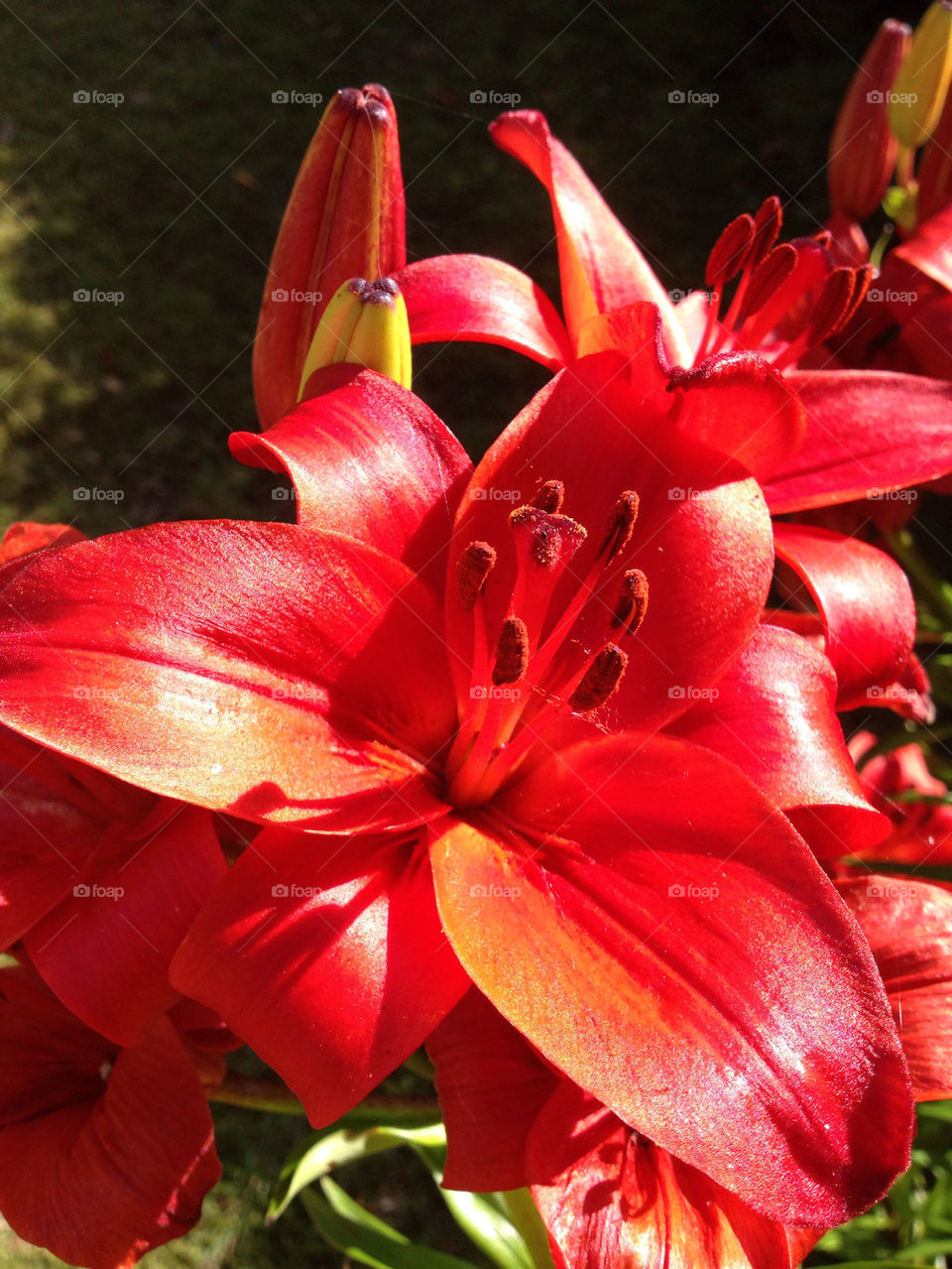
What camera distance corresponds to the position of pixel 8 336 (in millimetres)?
2412

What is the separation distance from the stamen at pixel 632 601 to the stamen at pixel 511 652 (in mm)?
54

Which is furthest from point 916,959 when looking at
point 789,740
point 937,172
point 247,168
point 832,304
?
point 247,168

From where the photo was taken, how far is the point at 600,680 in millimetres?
562

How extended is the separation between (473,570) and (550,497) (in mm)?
57

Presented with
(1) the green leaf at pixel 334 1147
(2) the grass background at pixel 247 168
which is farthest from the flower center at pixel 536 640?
(2) the grass background at pixel 247 168

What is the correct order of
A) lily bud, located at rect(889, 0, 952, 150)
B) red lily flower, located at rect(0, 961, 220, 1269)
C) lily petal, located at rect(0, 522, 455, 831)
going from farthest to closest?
lily bud, located at rect(889, 0, 952, 150), red lily flower, located at rect(0, 961, 220, 1269), lily petal, located at rect(0, 522, 455, 831)

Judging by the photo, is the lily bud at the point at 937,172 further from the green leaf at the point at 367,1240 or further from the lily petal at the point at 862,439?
the green leaf at the point at 367,1240

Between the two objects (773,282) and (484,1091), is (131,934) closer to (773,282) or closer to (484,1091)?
(484,1091)

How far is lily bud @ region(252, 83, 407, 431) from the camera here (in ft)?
2.29

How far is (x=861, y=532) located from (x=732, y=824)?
1.77ft

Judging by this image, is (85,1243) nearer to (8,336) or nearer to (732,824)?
(732,824)

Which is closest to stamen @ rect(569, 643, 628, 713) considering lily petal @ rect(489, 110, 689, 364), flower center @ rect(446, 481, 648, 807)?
flower center @ rect(446, 481, 648, 807)

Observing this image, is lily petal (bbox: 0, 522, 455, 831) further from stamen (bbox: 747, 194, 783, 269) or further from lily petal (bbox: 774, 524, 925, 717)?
stamen (bbox: 747, 194, 783, 269)

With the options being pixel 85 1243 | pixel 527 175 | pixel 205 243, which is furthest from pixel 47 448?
pixel 85 1243
